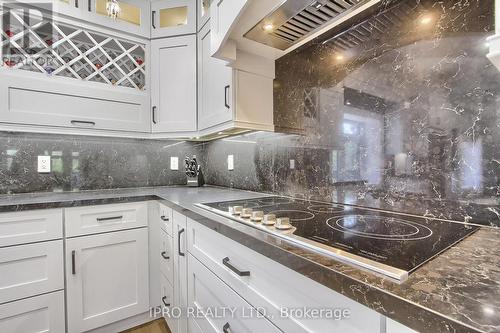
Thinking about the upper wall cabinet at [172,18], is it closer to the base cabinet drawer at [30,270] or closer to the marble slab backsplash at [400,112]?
the marble slab backsplash at [400,112]

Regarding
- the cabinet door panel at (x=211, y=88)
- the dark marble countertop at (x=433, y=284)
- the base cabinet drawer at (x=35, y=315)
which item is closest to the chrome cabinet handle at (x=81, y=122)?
the cabinet door panel at (x=211, y=88)

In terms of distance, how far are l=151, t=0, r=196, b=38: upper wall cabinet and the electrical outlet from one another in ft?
3.87

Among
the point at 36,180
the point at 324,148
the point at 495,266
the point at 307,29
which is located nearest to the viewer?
the point at 495,266

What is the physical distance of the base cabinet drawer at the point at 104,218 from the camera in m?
1.41

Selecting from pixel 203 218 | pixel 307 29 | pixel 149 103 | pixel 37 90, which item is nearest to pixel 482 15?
pixel 307 29

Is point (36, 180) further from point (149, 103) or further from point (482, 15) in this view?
point (482, 15)

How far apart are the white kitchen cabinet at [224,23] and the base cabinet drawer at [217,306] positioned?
0.95m

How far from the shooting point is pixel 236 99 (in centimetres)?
132

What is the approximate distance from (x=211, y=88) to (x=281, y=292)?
1.31 m

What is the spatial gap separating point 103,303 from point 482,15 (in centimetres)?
216

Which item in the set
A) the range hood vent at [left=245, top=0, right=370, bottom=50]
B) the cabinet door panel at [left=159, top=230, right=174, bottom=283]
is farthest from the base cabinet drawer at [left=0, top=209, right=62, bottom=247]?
the range hood vent at [left=245, top=0, right=370, bottom=50]

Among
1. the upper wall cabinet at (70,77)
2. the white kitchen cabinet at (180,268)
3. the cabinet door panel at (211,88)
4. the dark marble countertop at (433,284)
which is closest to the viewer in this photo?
the dark marble countertop at (433,284)

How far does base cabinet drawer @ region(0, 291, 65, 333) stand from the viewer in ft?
4.13

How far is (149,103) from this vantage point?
6.24 ft
